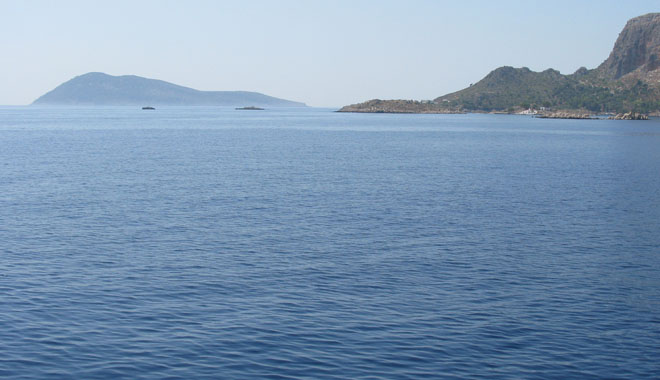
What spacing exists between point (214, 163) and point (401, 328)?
72059mm

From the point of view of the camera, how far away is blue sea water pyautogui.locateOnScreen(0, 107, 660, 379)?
25406mm

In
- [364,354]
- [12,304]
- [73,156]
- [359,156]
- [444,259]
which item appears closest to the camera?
[364,354]

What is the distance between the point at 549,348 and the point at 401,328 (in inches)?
242

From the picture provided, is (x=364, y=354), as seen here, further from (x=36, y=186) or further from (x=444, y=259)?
(x=36, y=186)

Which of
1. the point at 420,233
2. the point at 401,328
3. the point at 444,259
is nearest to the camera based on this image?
the point at 401,328

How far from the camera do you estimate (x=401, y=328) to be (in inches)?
1125

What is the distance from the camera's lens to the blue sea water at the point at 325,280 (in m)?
25.4

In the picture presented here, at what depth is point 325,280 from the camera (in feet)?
116

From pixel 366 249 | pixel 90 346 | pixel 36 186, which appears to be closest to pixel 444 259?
pixel 366 249

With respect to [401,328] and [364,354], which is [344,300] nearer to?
[401,328]

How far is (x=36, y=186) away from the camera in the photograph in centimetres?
6938

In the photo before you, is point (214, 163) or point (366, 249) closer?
point (366, 249)

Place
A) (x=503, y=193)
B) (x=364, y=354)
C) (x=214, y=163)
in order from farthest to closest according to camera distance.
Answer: (x=214, y=163) < (x=503, y=193) < (x=364, y=354)

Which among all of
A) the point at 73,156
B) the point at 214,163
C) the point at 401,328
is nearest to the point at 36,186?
the point at 214,163
